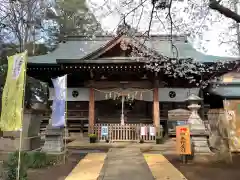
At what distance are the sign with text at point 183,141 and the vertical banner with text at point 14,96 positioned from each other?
475cm

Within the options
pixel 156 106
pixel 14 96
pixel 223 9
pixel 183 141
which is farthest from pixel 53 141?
pixel 156 106

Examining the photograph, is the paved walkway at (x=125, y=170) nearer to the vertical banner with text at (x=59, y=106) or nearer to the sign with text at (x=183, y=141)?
the sign with text at (x=183, y=141)

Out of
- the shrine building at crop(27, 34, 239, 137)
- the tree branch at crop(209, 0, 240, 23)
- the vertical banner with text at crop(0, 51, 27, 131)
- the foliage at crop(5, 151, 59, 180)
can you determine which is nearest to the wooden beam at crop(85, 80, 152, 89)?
the shrine building at crop(27, 34, 239, 137)

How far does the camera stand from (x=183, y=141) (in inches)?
314

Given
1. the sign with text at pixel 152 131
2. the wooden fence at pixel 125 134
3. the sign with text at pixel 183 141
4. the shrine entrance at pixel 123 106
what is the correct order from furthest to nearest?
1. the shrine entrance at pixel 123 106
2. the wooden fence at pixel 125 134
3. the sign with text at pixel 152 131
4. the sign with text at pixel 183 141

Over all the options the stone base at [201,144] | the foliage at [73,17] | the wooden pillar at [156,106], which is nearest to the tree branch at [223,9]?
the stone base at [201,144]

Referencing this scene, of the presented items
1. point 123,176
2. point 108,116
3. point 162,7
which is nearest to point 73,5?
point 108,116

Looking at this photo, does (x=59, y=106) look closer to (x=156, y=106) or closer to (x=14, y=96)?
(x=14, y=96)

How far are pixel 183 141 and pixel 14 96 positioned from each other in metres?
4.98

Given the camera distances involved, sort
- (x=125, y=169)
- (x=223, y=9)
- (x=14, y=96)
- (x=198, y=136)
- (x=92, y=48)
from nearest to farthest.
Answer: (x=223, y=9) < (x=14, y=96) < (x=125, y=169) < (x=198, y=136) < (x=92, y=48)

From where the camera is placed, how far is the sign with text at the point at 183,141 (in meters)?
7.90

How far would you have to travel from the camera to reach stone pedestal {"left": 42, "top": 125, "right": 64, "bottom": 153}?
852 centimetres

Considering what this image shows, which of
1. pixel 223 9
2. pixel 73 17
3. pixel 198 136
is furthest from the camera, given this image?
pixel 73 17

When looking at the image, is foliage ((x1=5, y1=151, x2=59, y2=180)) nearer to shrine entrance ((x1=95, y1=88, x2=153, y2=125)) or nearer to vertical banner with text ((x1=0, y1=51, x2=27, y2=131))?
vertical banner with text ((x1=0, y1=51, x2=27, y2=131))
